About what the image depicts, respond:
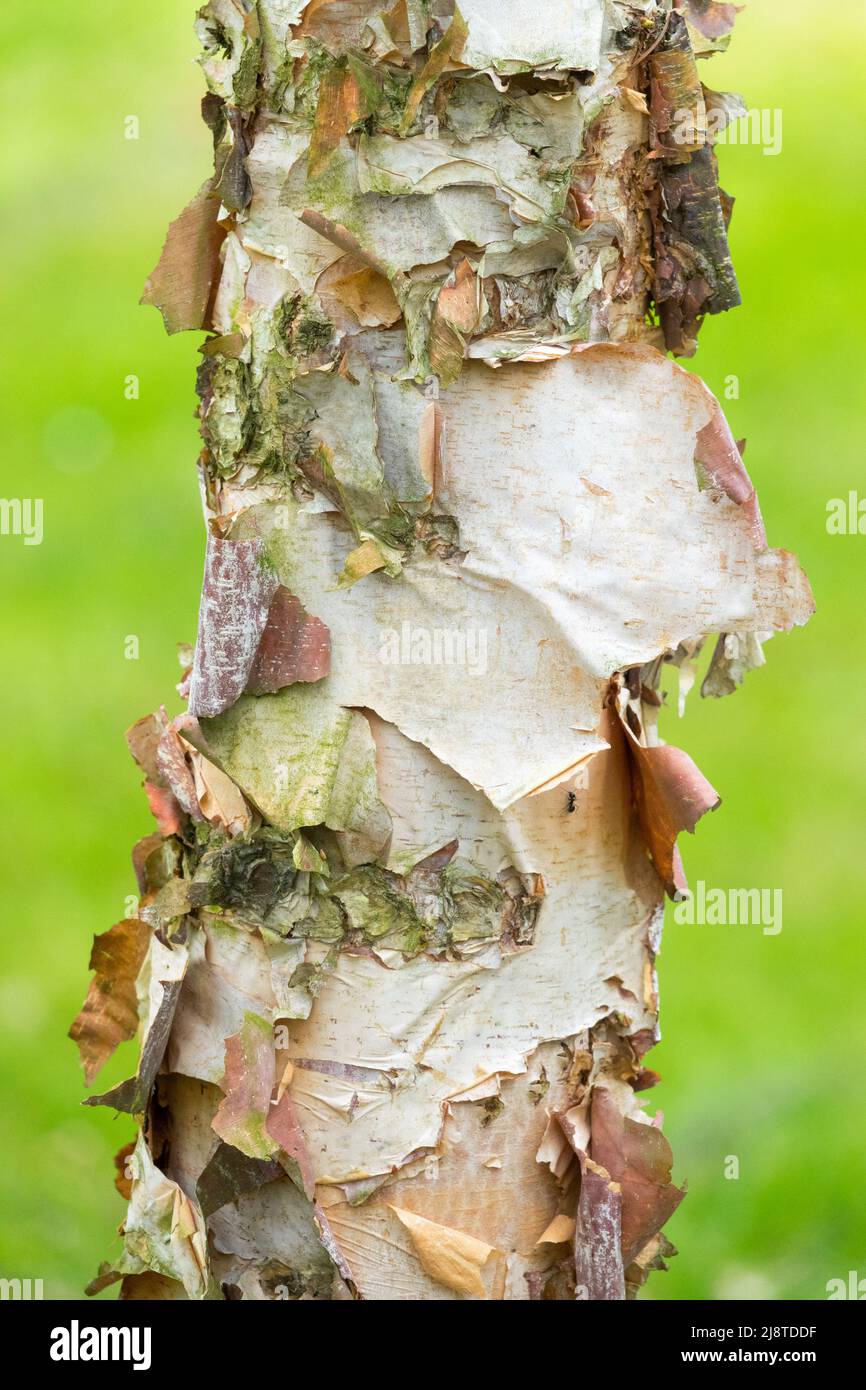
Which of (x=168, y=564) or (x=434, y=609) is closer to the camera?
(x=434, y=609)

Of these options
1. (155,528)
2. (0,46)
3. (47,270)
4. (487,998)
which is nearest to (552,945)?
(487,998)

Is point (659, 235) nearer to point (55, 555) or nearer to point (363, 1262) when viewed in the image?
point (363, 1262)

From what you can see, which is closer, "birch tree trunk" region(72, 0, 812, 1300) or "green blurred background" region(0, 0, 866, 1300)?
"birch tree trunk" region(72, 0, 812, 1300)

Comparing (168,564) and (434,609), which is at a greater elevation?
(168,564)

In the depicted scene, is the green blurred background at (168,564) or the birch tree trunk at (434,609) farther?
the green blurred background at (168,564)
